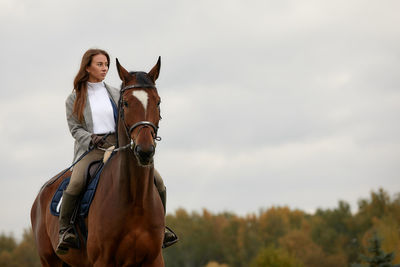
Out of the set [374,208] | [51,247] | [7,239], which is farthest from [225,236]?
[51,247]

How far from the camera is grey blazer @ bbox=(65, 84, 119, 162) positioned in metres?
9.81

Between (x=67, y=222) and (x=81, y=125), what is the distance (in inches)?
59.3

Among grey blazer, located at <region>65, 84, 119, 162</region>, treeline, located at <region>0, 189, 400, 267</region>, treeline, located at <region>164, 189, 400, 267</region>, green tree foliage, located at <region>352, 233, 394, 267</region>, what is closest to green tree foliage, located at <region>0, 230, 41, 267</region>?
treeline, located at <region>0, 189, 400, 267</region>

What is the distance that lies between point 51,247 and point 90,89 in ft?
9.64

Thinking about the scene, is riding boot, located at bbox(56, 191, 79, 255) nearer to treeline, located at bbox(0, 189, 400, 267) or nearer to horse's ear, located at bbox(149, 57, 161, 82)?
horse's ear, located at bbox(149, 57, 161, 82)

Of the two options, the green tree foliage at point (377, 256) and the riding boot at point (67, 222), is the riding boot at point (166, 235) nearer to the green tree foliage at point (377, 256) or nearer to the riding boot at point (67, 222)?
the riding boot at point (67, 222)

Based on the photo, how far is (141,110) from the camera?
8.34 m

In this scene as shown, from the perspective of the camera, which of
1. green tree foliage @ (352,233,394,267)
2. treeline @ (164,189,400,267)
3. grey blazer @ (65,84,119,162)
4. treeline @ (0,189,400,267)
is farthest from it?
treeline @ (164,189,400,267)

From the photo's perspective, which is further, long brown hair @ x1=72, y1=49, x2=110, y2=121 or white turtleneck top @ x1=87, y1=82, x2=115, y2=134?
long brown hair @ x1=72, y1=49, x2=110, y2=121

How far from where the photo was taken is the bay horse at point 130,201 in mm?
8469

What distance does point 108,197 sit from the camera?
357 inches

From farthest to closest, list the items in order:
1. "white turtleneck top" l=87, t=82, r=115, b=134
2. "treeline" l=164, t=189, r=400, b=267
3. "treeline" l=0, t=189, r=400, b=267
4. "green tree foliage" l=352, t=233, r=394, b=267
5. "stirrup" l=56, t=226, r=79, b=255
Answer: "treeline" l=164, t=189, r=400, b=267
"treeline" l=0, t=189, r=400, b=267
"green tree foliage" l=352, t=233, r=394, b=267
"white turtleneck top" l=87, t=82, r=115, b=134
"stirrup" l=56, t=226, r=79, b=255

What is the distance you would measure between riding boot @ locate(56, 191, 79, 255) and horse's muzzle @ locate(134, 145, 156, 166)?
216 cm

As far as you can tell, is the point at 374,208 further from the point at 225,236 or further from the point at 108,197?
the point at 108,197
